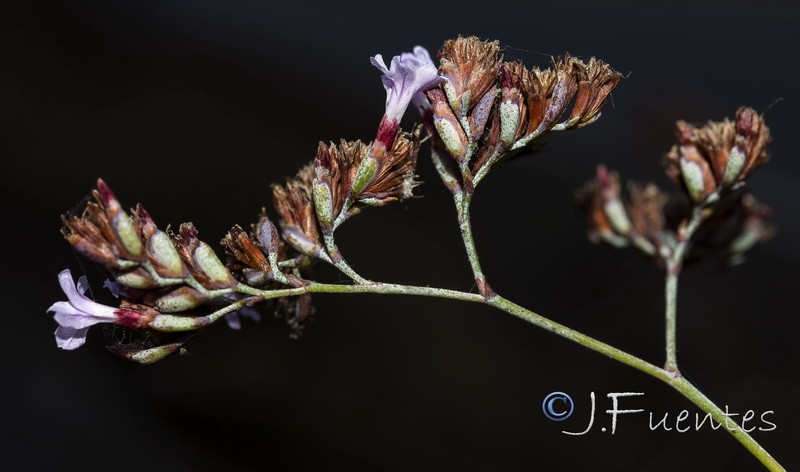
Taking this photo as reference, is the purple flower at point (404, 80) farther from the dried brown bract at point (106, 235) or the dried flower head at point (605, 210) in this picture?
the dried flower head at point (605, 210)

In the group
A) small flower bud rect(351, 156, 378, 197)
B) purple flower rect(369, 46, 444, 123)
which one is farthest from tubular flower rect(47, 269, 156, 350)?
purple flower rect(369, 46, 444, 123)

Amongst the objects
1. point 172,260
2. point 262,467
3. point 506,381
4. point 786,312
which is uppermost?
point 786,312

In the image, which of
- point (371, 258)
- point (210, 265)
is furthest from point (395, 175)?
point (371, 258)

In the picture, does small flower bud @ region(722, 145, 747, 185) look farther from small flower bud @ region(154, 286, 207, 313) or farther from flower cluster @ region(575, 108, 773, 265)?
small flower bud @ region(154, 286, 207, 313)

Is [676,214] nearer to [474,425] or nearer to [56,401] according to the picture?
[474,425]

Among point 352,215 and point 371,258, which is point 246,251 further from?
point 371,258

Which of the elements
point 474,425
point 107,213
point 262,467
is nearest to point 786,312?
point 474,425

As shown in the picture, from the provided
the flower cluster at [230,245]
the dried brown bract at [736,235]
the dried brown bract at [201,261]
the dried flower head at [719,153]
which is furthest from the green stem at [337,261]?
the dried brown bract at [736,235]
